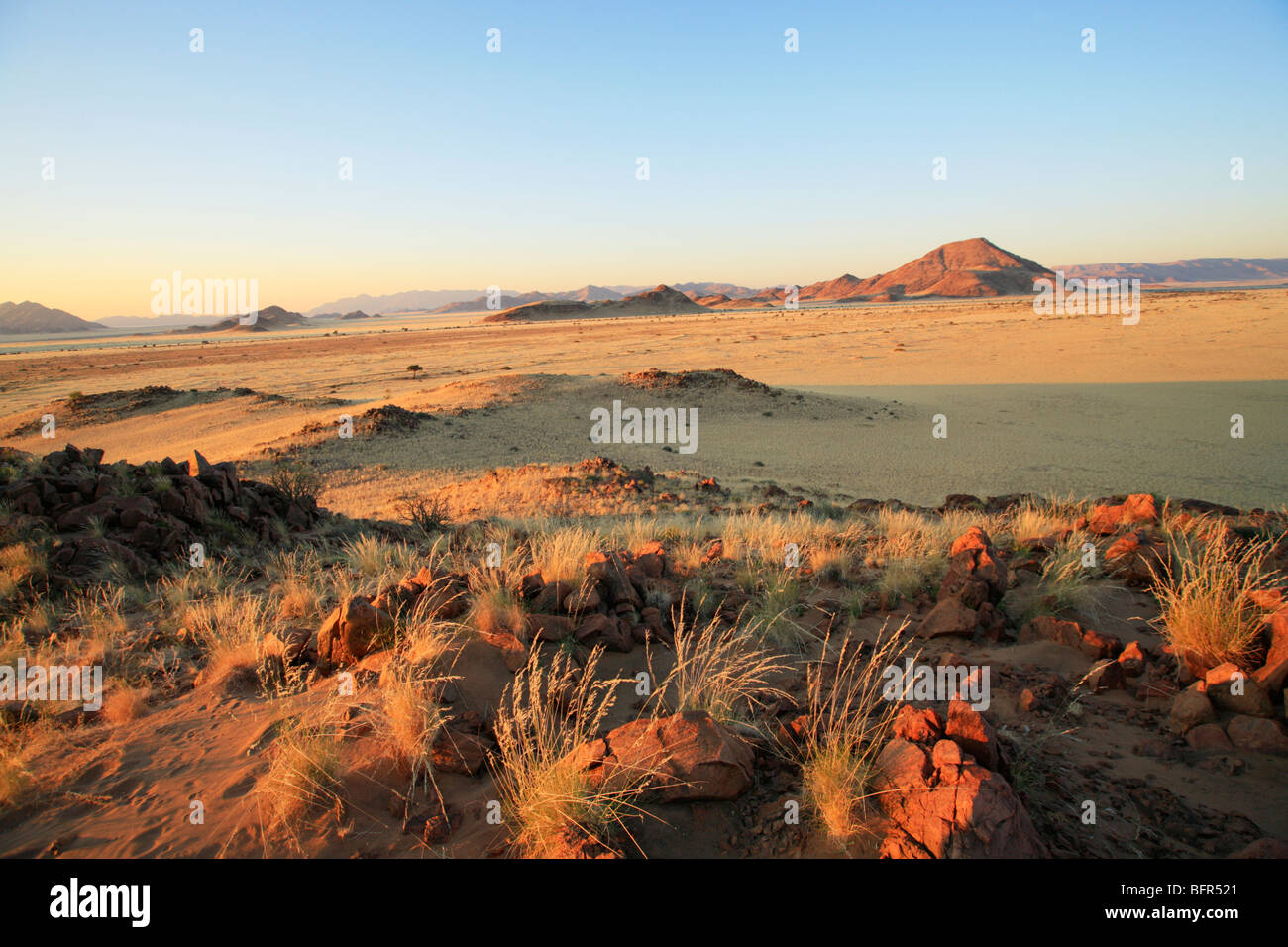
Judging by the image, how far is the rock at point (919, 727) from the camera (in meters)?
2.91

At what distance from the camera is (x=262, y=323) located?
129 metres

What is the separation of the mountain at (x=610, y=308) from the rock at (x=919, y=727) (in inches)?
4317

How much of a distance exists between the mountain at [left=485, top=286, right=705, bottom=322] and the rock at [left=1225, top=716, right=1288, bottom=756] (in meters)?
110

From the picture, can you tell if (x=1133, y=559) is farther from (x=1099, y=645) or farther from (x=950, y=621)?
(x=950, y=621)

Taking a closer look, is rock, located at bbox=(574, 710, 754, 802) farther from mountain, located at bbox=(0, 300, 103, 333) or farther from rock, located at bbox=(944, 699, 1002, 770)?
mountain, located at bbox=(0, 300, 103, 333)

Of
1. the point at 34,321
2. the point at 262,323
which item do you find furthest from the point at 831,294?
the point at 34,321

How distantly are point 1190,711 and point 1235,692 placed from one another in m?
0.26

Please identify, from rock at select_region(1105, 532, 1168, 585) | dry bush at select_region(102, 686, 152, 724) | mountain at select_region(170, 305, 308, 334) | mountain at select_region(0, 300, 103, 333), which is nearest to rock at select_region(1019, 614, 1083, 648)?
rock at select_region(1105, 532, 1168, 585)

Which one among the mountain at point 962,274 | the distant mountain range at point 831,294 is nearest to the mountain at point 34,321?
the distant mountain range at point 831,294

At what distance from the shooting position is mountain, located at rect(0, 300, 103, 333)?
564ft

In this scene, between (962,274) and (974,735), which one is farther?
(962,274)

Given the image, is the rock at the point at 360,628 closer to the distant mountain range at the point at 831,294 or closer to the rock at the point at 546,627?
the rock at the point at 546,627

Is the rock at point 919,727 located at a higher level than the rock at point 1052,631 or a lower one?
higher
